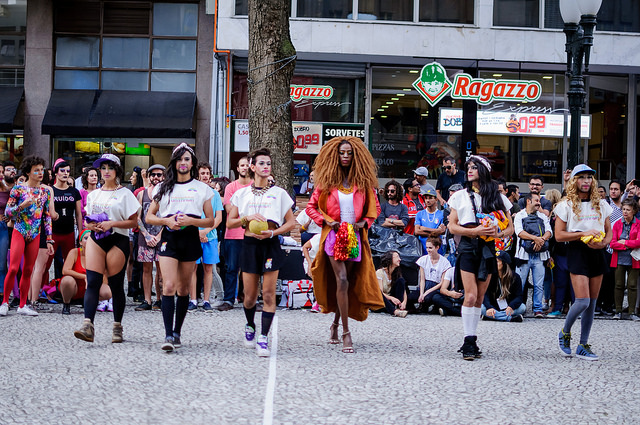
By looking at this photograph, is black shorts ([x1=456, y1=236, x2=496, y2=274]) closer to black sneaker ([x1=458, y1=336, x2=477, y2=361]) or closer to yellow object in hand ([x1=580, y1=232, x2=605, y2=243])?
black sneaker ([x1=458, y1=336, x2=477, y2=361])

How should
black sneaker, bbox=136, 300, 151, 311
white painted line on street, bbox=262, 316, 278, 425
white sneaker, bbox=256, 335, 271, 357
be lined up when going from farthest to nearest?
1. black sneaker, bbox=136, 300, 151, 311
2. white sneaker, bbox=256, 335, 271, 357
3. white painted line on street, bbox=262, 316, 278, 425

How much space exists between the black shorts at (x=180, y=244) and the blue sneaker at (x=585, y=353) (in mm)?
4038

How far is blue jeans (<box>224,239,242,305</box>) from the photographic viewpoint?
11.5 meters

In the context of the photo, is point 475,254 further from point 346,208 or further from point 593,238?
point 346,208

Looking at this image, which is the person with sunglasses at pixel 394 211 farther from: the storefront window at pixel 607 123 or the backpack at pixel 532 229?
the storefront window at pixel 607 123

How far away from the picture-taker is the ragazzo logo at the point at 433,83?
68.9 ft

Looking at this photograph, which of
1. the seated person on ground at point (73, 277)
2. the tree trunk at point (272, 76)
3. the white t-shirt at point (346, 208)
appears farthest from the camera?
the tree trunk at point (272, 76)

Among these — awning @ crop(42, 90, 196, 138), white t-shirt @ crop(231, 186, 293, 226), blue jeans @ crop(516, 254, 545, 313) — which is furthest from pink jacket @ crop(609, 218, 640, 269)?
awning @ crop(42, 90, 196, 138)

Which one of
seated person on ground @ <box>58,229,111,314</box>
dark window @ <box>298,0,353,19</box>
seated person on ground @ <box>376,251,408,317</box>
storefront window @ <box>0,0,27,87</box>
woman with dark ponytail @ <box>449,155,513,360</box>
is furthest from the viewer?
storefront window @ <box>0,0,27,87</box>

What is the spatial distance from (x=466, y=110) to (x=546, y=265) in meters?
9.60

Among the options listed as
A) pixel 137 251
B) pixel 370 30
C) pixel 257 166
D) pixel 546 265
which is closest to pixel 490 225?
pixel 257 166

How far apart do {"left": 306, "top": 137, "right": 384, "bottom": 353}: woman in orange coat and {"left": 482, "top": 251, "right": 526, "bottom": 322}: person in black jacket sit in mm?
3504

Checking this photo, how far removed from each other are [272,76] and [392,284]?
12.8 ft

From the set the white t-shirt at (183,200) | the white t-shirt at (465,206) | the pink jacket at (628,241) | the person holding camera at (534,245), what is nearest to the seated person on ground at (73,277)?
the white t-shirt at (183,200)
